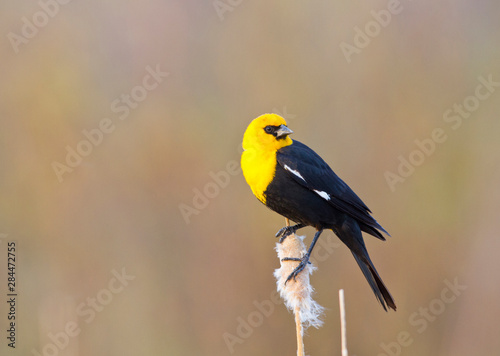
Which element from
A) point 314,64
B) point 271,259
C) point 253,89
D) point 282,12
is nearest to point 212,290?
point 271,259

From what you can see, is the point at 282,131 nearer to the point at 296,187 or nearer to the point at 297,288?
the point at 296,187

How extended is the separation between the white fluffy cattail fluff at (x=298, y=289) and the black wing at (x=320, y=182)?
387 mm

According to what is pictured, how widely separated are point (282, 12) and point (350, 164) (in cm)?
118

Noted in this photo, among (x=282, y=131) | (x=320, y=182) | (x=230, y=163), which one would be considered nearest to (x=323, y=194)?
(x=320, y=182)

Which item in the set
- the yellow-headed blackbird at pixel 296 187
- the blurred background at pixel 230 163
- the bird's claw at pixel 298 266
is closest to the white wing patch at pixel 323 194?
the yellow-headed blackbird at pixel 296 187

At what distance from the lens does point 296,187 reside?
8.71ft

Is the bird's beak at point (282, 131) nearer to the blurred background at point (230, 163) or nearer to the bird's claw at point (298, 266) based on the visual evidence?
the bird's claw at point (298, 266)

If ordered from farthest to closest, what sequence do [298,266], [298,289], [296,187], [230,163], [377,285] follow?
[230,163] → [296,187] → [377,285] → [298,266] → [298,289]

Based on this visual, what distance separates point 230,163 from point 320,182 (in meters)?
1.13

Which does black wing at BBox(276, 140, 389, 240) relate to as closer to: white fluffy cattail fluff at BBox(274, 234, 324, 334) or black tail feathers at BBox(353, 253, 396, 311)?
black tail feathers at BBox(353, 253, 396, 311)

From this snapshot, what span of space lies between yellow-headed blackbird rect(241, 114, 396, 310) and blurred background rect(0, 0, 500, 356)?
36.5 inches

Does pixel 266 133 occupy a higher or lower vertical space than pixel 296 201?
higher

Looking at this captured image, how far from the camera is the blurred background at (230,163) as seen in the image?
3.50 m

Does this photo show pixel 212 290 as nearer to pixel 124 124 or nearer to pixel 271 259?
pixel 271 259
